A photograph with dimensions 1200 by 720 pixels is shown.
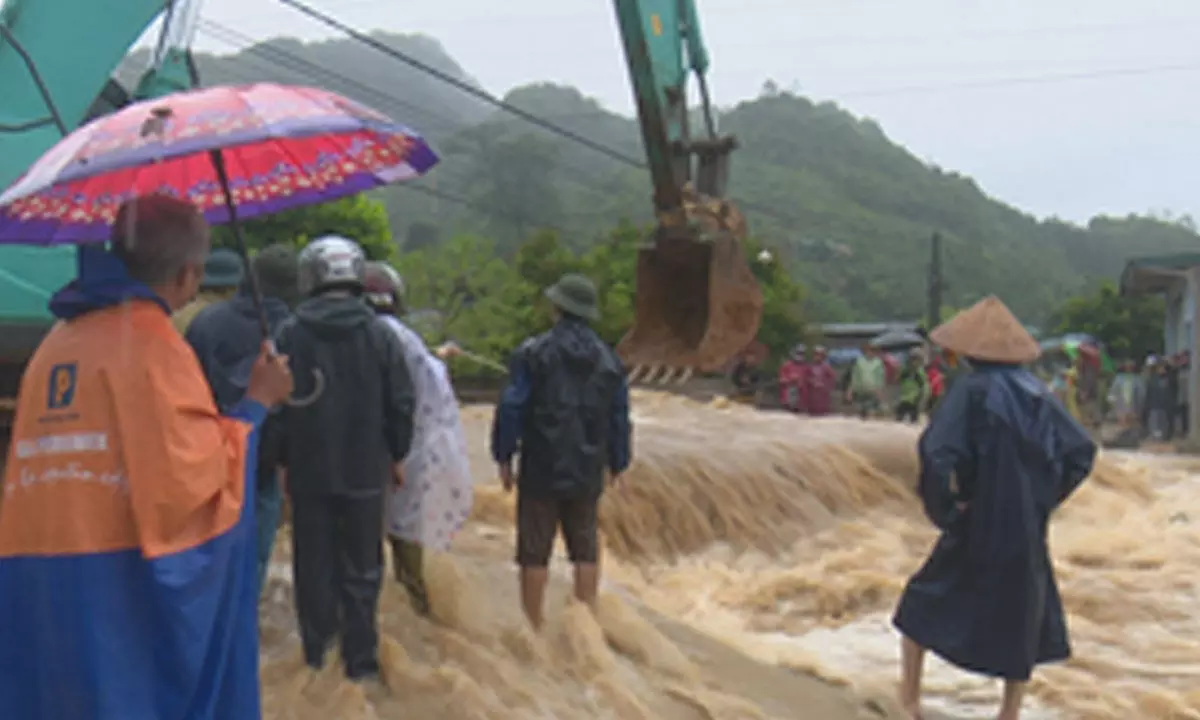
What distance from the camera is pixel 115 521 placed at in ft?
7.73

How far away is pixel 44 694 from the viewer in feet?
7.73

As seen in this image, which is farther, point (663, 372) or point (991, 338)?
point (663, 372)

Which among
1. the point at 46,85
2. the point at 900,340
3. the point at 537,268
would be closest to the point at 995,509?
the point at 46,85

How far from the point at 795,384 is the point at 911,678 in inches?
456

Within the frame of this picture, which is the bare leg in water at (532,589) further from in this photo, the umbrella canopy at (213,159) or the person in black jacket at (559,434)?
the umbrella canopy at (213,159)

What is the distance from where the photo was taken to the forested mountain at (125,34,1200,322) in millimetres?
80806

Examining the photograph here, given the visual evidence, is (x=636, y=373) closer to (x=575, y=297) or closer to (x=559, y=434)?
(x=575, y=297)

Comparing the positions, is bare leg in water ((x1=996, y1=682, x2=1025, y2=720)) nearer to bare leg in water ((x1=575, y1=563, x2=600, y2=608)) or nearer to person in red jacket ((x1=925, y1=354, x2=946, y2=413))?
bare leg in water ((x1=575, y1=563, x2=600, y2=608))

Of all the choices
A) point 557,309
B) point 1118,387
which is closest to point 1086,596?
point 557,309

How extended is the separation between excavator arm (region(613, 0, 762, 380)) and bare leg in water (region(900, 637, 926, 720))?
5.67m

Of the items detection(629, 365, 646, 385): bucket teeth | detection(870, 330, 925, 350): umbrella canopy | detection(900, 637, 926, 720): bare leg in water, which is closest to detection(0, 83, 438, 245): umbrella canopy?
detection(900, 637, 926, 720): bare leg in water

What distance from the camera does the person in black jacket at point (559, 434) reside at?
4.99 meters

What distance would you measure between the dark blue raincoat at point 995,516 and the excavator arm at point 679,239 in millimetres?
5794

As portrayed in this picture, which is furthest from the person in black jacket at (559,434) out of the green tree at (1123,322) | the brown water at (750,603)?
the green tree at (1123,322)
